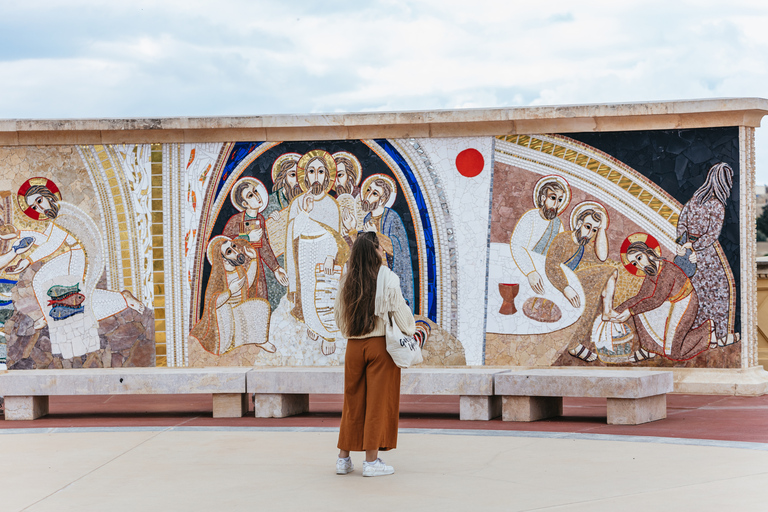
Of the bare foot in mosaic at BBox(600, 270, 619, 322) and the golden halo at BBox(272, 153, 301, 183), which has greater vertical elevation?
the golden halo at BBox(272, 153, 301, 183)

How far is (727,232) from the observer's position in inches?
448

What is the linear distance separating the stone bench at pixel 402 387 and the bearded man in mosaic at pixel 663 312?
2803 millimetres

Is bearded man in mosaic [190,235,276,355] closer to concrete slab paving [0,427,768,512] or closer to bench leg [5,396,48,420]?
bench leg [5,396,48,420]

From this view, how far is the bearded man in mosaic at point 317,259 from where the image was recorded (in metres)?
12.3

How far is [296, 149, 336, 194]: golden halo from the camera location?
12.4 m

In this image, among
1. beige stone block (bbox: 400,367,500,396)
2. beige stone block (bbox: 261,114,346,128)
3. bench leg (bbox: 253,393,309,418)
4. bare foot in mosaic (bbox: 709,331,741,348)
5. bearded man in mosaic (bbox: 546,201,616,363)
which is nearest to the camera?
beige stone block (bbox: 400,367,500,396)

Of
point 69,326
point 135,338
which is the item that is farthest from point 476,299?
point 69,326

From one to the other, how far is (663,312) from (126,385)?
6.39m

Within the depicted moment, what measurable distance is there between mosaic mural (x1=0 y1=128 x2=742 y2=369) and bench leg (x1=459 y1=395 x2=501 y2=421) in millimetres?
2614

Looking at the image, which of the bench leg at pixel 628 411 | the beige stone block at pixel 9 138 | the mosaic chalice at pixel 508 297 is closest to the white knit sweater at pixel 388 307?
the bench leg at pixel 628 411

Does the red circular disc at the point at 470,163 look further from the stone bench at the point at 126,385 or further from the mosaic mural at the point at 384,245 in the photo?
the stone bench at the point at 126,385

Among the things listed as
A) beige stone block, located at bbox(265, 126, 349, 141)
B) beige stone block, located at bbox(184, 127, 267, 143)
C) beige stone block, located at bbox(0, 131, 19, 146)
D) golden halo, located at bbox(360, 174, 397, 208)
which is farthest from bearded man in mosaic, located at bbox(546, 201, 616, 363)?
beige stone block, located at bbox(0, 131, 19, 146)

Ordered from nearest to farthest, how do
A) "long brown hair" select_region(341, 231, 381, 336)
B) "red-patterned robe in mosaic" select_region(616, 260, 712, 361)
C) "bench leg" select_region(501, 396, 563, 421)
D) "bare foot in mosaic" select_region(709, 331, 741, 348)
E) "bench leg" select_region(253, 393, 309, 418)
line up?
"long brown hair" select_region(341, 231, 381, 336) → "bench leg" select_region(501, 396, 563, 421) → "bench leg" select_region(253, 393, 309, 418) → "bare foot in mosaic" select_region(709, 331, 741, 348) → "red-patterned robe in mosaic" select_region(616, 260, 712, 361)

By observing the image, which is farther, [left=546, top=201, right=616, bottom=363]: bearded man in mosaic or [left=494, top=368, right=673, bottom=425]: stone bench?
[left=546, top=201, right=616, bottom=363]: bearded man in mosaic
